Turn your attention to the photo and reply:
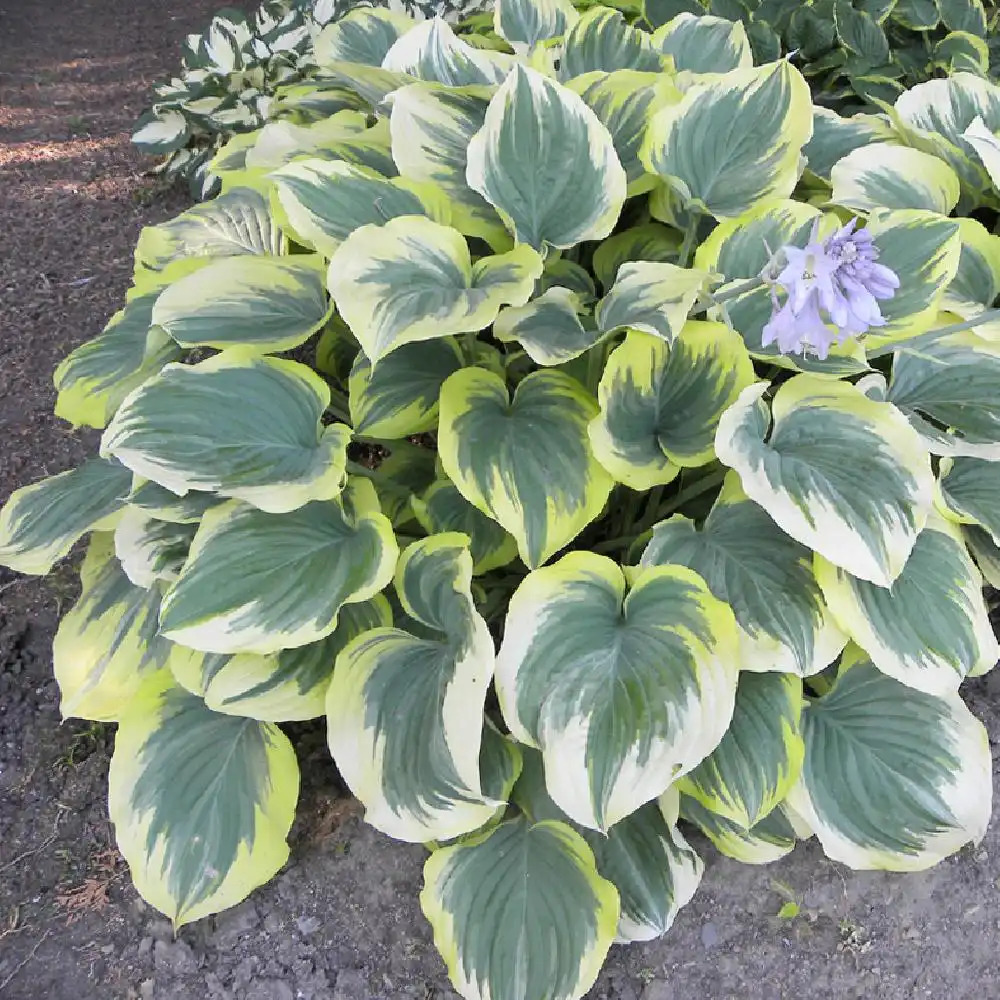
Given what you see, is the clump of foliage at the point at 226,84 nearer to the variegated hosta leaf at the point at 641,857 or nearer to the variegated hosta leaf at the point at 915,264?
the variegated hosta leaf at the point at 915,264

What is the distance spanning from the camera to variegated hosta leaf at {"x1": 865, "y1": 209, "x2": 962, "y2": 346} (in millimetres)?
1368

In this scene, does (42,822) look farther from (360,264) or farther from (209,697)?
(360,264)

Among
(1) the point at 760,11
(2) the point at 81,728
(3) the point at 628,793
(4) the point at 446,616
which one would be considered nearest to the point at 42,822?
(2) the point at 81,728

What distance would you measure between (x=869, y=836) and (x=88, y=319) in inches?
88.2

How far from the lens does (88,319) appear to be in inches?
98.7

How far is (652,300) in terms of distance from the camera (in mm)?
1235

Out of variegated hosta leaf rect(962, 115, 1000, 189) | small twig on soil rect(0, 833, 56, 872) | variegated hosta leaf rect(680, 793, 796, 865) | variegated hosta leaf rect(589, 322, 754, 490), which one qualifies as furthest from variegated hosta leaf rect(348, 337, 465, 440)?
variegated hosta leaf rect(962, 115, 1000, 189)

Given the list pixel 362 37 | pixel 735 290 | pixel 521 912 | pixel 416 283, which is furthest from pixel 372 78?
pixel 521 912

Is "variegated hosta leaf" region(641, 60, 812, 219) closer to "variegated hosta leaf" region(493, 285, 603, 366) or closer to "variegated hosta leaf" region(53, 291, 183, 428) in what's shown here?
"variegated hosta leaf" region(493, 285, 603, 366)

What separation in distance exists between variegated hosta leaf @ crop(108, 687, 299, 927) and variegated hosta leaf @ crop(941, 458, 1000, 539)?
3.41 ft

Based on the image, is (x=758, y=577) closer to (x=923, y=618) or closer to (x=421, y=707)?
(x=923, y=618)

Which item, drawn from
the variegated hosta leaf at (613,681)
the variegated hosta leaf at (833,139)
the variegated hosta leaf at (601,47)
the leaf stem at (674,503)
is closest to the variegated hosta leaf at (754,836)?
the variegated hosta leaf at (613,681)

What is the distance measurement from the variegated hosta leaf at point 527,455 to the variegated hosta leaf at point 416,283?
0.43ft

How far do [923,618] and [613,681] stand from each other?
434mm
